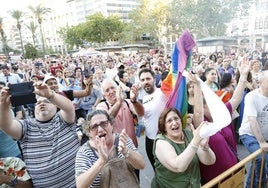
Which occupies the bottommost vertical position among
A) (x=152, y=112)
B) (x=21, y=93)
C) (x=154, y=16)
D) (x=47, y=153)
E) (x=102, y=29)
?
(x=47, y=153)

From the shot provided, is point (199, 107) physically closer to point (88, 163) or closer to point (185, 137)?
point (185, 137)

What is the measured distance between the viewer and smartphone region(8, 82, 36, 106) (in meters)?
2.23

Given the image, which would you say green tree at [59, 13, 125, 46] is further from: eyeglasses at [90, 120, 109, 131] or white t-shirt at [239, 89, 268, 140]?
eyeglasses at [90, 120, 109, 131]

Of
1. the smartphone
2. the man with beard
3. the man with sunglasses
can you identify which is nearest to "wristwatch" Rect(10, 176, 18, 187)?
the man with sunglasses

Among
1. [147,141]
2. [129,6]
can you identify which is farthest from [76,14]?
[147,141]

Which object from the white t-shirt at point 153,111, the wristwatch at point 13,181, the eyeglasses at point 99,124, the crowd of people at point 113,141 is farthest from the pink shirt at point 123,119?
the wristwatch at point 13,181

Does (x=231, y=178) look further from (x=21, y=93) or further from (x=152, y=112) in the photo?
(x=21, y=93)

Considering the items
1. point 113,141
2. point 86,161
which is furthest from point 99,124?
point 86,161

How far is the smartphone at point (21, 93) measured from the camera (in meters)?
2.23

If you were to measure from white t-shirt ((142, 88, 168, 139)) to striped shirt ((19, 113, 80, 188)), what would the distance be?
3.63 ft

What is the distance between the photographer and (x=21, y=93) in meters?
2.26

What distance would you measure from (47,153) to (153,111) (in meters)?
1.35

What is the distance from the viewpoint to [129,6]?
336ft

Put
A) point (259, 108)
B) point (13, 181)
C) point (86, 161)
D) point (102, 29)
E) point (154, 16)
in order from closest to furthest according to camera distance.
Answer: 1. point (86, 161)
2. point (13, 181)
3. point (259, 108)
4. point (154, 16)
5. point (102, 29)
